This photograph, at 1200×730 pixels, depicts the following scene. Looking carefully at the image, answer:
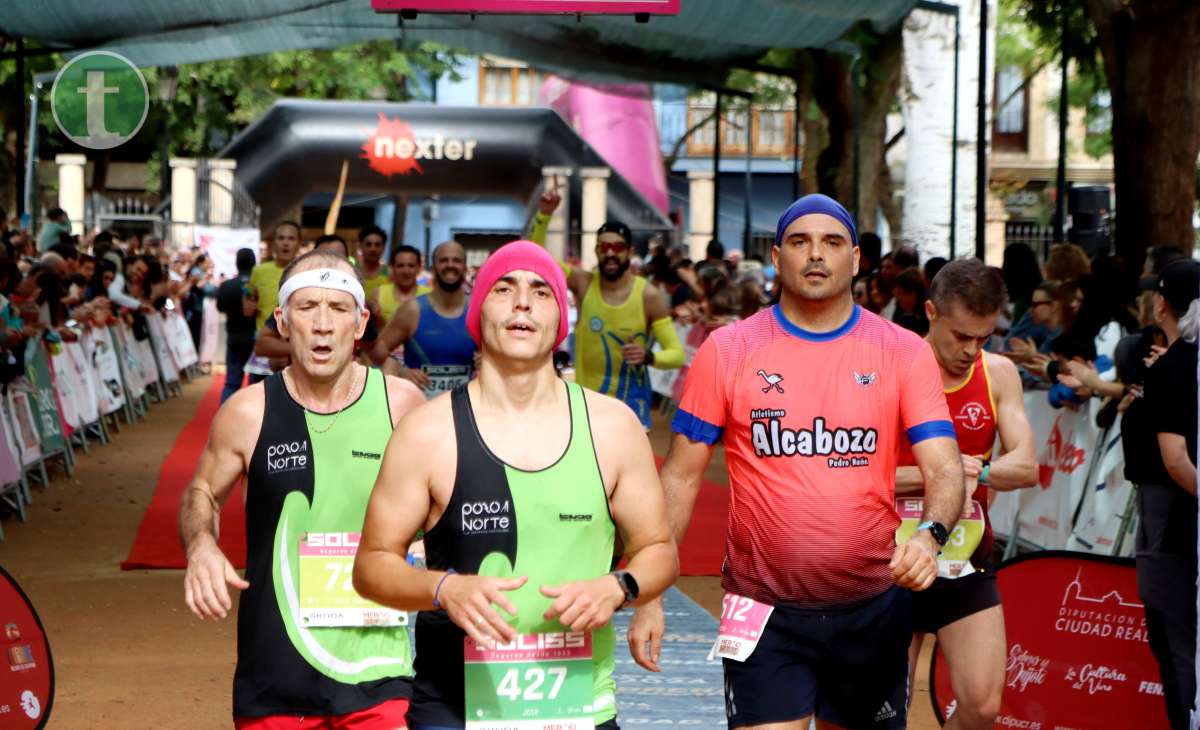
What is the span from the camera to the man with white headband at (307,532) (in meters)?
4.55

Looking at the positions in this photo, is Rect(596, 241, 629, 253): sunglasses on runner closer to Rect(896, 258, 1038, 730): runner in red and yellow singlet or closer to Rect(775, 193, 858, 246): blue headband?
Rect(896, 258, 1038, 730): runner in red and yellow singlet

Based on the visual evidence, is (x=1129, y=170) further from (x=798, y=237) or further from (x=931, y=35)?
(x=798, y=237)

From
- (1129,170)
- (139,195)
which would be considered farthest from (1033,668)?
(139,195)

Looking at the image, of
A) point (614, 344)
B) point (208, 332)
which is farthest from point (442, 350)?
point (208, 332)

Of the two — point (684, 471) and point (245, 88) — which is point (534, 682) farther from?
point (245, 88)

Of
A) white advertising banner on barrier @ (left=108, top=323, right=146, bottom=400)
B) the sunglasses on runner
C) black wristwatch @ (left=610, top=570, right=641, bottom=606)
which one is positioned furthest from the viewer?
white advertising banner on barrier @ (left=108, top=323, right=146, bottom=400)

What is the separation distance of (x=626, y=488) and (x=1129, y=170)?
9.97 metres

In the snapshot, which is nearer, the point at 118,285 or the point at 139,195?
the point at 118,285

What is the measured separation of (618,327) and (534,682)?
7444 mm

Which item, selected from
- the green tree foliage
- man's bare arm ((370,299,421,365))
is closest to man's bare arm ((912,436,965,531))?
man's bare arm ((370,299,421,365))

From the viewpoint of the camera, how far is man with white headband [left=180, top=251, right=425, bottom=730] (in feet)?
14.9

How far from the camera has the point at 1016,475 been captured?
19.0 ft

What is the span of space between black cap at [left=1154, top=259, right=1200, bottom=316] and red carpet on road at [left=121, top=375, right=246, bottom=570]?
412cm

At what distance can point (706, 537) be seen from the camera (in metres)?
12.4
